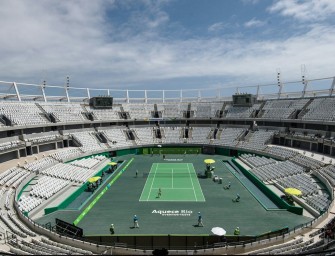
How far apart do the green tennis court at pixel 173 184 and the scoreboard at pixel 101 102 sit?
87.4 ft

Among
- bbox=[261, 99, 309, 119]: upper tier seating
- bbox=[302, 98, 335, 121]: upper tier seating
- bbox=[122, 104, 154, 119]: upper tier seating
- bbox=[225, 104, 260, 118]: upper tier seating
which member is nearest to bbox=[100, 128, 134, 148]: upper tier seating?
bbox=[122, 104, 154, 119]: upper tier seating

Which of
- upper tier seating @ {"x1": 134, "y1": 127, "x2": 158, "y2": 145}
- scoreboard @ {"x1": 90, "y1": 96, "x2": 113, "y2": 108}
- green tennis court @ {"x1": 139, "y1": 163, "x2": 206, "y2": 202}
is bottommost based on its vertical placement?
green tennis court @ {"x1": 139, "y1": 163, "x2": 206, "y2": 202}

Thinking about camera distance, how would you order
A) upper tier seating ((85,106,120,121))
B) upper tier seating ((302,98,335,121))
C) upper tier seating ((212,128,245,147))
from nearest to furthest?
upper tier seating ((302,98,335,121)) → upper tier seating ((212,128,245,147)) → upper tier seating ((85,106,120,121))

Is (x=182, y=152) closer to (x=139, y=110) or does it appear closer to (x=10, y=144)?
(x=139, y=110)

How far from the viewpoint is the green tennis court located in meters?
32.6

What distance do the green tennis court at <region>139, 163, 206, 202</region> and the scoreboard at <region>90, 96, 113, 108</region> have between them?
26.6 meters

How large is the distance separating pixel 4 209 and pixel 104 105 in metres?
45.6

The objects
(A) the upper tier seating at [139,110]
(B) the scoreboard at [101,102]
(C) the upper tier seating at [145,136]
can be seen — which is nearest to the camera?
(C) the upper tier seating at [145,136]

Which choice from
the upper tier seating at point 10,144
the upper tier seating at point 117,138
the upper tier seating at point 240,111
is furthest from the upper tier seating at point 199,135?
the upper tier seating at point 10,144

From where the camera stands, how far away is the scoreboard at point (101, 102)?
67431 mm

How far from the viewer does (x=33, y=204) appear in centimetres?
2809

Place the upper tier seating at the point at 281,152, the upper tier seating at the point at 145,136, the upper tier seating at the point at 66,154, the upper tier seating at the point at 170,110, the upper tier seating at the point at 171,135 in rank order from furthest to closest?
the upper tier seating at the point at 170,110 < the upper tier seating at the point at 171,135 < the upper tier seating at the point at 145,136 < the upper tier seating at the point at 66,154 < the upper tier seating at the point at 281,152

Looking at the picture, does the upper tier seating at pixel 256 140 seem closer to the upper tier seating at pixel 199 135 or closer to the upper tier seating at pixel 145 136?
the upper tier seating at pixel 199 135

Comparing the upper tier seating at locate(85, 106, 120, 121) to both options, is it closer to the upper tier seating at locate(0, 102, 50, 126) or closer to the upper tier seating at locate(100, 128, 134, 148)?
the upper tier seating at locate(100, 128, 134, 148)
